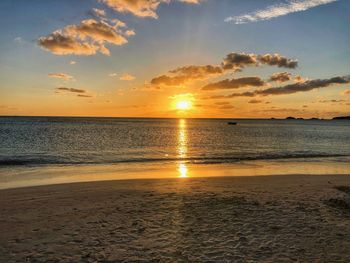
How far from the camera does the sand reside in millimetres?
8156

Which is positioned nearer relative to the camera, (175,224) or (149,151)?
(175,224)

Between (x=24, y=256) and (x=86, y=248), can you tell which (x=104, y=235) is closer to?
(x=86, y=248)

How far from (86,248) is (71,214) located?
3490 millimetres

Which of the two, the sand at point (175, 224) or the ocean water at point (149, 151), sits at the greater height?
the sand at point (175, 224)

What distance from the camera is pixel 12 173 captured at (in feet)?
75.2

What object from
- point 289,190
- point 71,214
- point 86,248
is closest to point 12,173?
point 71,214

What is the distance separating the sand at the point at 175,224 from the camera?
8156 millimetres

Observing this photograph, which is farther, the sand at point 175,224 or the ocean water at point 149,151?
the ocean water at point 149,151

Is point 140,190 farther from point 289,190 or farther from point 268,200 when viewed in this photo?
point 289,190

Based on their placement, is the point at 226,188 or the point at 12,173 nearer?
the point at 226,188

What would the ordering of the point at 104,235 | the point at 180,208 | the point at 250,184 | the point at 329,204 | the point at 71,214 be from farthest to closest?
the point at 250,184
the point at 329,204
the point at 180,208
the point at 71,214
the point at 104,235

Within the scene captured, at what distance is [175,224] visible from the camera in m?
10.4

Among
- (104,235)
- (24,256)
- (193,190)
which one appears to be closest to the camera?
(24,256)

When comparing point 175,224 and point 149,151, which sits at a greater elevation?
point 175,224
